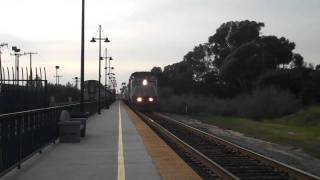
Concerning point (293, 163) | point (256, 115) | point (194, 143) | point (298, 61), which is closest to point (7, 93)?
point (293, 163)

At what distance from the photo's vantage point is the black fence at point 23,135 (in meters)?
12.3

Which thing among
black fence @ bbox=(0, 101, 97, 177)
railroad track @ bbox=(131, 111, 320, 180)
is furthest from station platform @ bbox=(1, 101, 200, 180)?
railroad track @ bbox=(131, 111, 320, 180)

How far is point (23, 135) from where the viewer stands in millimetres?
14688

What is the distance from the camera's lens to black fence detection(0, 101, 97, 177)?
12.3 meters

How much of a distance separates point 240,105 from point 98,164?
192 ft

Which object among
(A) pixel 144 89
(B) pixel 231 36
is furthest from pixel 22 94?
(B) pixel 231 36

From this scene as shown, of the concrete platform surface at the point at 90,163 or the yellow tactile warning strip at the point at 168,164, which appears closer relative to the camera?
the concrete platform surface at the point at 90,163

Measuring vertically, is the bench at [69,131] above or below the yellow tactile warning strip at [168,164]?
above

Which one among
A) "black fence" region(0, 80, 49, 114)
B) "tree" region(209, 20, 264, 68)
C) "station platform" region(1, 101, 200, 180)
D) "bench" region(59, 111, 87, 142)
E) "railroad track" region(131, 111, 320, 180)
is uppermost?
"tree" region(209, 20, 264, 68)

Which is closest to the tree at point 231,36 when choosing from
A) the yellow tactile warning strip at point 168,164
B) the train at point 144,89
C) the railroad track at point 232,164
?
the train at point 144,89

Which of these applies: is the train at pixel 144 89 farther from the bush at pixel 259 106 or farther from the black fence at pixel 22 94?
the black fence at pixel 22 94

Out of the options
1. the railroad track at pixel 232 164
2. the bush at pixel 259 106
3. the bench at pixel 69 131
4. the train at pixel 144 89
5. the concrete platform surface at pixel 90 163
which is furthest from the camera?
the bush at pixel 259 106

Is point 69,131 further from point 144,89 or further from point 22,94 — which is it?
point 144,89

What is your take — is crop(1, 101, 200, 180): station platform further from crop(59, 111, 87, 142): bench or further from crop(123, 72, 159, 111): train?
crop(123, 72, 159, 111): train
